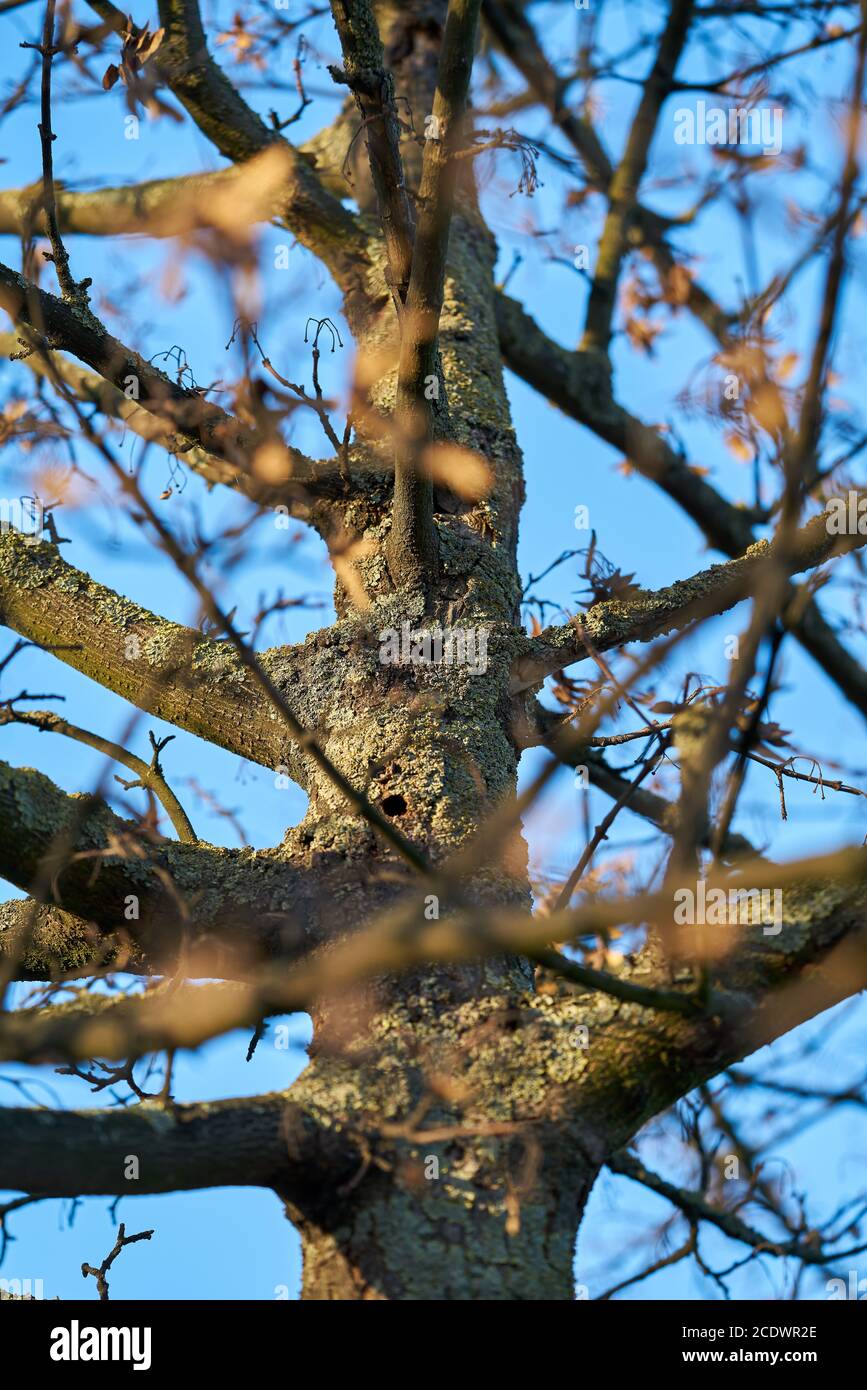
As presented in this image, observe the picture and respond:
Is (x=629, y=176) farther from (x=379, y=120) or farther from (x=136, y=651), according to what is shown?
(x=136, y=651)

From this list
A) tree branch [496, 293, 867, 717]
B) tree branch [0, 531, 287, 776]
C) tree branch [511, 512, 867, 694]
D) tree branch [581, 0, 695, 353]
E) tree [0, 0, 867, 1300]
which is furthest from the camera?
tree branch [581, 0, 695, 353]

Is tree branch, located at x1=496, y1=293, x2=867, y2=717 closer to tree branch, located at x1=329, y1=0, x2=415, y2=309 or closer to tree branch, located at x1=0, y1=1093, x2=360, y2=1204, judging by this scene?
tree branch, located at x1=329, y1=0, x2=415, y2=309

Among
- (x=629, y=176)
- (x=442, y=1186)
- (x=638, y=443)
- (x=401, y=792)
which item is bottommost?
(x=442, y=1186)

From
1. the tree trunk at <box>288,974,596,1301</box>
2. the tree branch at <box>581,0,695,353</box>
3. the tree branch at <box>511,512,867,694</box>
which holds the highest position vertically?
the tree branch at <box>581,0,695,353</box>

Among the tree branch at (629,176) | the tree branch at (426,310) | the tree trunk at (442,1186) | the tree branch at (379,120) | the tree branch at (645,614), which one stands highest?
the tree branch at (629,176)

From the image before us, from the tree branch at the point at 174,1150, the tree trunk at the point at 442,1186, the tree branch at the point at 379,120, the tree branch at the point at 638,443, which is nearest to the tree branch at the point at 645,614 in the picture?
the tree branch at the point at 379,120

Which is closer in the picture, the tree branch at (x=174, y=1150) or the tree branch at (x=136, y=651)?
the tree branch at (x=174, y=1150)

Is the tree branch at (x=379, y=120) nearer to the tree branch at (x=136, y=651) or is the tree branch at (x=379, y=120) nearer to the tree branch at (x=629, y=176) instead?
the tree branch at (x=136, y=651)

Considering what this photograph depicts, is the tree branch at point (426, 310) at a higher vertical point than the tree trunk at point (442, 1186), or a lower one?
higher

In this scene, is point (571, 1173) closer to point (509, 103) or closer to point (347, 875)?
point (347, 875)

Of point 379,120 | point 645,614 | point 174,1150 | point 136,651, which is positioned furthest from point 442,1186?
point 379,120

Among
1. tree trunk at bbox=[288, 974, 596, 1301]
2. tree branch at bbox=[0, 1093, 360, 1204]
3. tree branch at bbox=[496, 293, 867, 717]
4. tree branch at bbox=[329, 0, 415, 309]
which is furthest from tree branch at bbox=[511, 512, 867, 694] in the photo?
tree branch at bbox=[496, 293, 867, 717]

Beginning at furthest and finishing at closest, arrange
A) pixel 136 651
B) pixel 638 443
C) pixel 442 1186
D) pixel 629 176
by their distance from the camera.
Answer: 1. pixel 629 176
2. pixel 638 443
3. pixel 136 651
4. pixel 442 1186

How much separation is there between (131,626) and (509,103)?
117 inches
